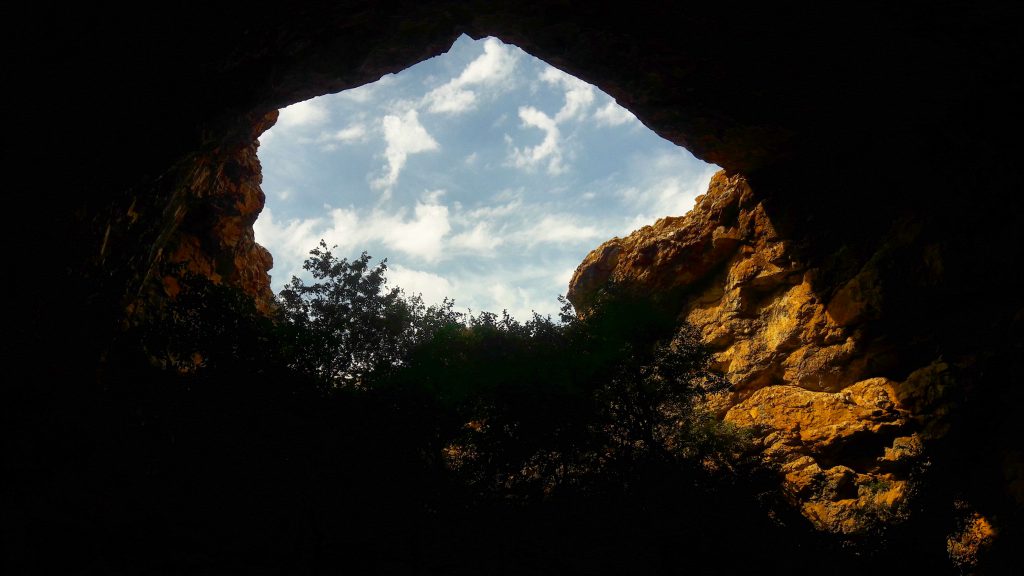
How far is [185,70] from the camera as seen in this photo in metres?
10.5

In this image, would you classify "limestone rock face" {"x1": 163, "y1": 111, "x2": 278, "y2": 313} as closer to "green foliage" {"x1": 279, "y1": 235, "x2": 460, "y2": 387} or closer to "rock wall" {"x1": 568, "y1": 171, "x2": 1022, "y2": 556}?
"green foliage" {"x1": 279, "y1": 235, "x2": 460, "y2": 387}

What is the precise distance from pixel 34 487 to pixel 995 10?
24892 mm

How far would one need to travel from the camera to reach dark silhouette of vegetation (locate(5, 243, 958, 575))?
927cm

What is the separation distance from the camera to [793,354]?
67.8 feet

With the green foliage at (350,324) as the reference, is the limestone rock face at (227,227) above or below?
above

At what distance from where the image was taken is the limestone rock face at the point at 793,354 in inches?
604

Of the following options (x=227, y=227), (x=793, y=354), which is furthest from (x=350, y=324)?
(x=793, y=354)

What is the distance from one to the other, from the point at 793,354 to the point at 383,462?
1946 cm

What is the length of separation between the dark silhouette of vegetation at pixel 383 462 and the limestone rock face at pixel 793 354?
3158 millimetres

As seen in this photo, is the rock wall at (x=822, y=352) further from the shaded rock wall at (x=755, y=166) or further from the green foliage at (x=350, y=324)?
the green foliage at (x=350, y=324)

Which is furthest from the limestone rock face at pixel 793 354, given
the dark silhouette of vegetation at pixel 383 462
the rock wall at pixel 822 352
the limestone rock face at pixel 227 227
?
the limestone rock face at pixel 227 227

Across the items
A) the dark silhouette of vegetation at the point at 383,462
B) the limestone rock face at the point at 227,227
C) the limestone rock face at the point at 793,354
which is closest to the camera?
the dark silhouette of vegetation at the point at 383,462

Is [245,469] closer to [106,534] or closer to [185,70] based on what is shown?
[106,534]

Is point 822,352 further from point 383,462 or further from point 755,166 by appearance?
point 383,462
